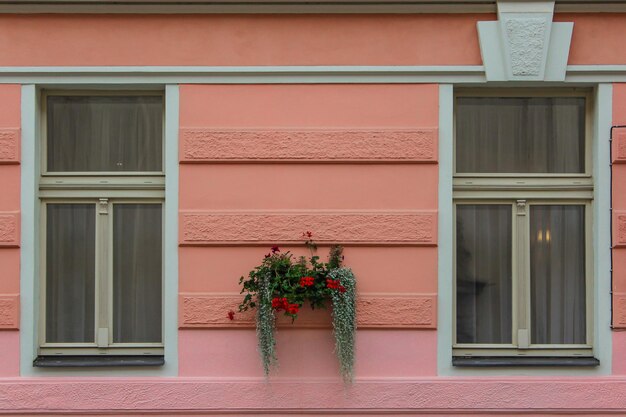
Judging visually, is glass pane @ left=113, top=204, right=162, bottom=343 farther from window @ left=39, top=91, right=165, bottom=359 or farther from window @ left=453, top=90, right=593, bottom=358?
window @ left=453, top=90, right=593, bottom=358

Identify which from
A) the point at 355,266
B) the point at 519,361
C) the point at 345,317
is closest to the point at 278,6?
the point at 355,266

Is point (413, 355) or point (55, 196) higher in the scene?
point (55, 196)

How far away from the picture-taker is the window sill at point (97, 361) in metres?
6.27

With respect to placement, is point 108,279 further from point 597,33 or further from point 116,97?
point 597,33

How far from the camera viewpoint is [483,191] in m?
6.49

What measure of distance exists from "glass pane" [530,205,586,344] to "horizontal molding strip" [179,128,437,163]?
1110 mm

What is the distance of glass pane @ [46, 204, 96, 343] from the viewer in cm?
650

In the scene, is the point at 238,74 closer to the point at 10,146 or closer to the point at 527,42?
the point at 10,146

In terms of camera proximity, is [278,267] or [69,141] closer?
[278,267]

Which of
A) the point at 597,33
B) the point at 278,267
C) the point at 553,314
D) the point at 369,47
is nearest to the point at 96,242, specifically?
the point at 278,267

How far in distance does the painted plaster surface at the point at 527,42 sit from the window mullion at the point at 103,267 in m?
3.37

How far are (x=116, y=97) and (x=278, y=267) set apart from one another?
191 cm

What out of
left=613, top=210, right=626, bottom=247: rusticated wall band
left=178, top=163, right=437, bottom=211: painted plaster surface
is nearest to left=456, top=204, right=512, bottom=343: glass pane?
left=178, top=163, right=437, bottom=211: painted plaster surface

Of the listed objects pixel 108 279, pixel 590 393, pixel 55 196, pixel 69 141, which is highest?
pixel 69 141
